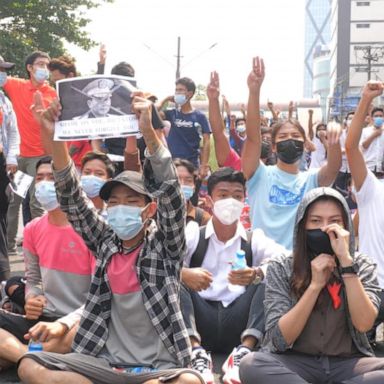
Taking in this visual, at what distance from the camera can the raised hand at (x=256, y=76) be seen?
526 centimetres

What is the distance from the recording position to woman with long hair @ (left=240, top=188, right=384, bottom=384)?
3777mm

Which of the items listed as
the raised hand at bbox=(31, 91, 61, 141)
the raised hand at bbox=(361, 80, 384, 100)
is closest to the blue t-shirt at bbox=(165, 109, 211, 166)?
the raised hand at bbox=(361, 80, 384, 100)

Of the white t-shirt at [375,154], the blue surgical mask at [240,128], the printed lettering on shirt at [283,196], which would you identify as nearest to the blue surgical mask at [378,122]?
the white t-shirt at [375,154]

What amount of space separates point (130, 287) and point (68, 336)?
2.31 feet

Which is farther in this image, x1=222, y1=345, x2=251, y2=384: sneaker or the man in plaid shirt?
x1=222, y1=345, x2=251, y2=384: sneaker

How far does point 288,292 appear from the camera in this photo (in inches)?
157

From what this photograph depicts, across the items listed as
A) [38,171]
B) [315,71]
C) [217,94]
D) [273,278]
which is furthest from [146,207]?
[315,71]

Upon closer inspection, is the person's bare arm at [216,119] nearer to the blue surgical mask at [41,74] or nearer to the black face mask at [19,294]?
the black face mask at [19,294]

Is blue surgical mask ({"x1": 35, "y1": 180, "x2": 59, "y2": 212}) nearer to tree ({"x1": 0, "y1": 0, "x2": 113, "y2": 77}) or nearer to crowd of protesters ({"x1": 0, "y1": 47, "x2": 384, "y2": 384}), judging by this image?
crowd of protesters ({"x1": 0, "y1": 47, "x2": 384, "y2": 384})

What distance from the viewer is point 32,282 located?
4.88 m

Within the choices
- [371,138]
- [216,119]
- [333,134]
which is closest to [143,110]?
[333,134]

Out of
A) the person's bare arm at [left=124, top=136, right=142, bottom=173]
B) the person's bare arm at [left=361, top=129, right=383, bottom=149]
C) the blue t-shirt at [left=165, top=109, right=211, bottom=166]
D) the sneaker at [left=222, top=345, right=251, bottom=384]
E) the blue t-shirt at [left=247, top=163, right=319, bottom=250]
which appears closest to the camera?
the sneaker at [left=222, top=345, right=251, bottom=384]

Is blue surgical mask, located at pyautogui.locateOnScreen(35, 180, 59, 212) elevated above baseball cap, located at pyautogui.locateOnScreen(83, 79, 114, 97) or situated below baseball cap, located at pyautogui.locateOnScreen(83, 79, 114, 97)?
below

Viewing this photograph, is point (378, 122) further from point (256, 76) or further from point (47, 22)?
point (47, 22)
